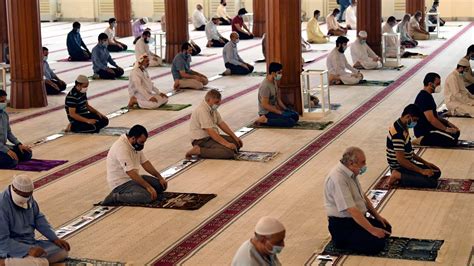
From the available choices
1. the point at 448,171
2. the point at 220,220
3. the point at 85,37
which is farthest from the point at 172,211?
the point at 85,37

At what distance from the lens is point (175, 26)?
1703cm

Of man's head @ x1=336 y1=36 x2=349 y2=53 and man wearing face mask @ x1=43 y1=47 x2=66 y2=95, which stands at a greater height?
man's head @ x1=336 y1=36 x2=349 y2=53

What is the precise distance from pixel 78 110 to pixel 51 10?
18.3 meters

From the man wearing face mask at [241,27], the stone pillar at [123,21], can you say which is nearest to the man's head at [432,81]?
the man wearing face mask at [241,27]

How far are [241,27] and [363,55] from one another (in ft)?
20.2

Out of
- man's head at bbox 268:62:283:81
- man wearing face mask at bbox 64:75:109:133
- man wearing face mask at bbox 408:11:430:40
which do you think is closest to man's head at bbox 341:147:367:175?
man's head at bbox 268:62:283:81

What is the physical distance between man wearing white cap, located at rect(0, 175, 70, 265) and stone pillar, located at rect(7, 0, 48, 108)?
649 cm

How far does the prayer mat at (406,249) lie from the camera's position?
242 inches

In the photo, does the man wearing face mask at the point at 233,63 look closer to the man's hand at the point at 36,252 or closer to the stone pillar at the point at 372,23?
the stone pillar at the point at 372,23

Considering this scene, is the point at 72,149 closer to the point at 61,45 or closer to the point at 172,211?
the point at 172,211

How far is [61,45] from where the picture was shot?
69.7ft

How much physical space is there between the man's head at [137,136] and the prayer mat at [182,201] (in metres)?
0.50

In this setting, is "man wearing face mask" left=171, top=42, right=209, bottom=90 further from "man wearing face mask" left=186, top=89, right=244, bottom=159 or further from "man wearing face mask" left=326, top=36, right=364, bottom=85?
"man wearing face mask" left=186, top=89, right=244, bottom=159

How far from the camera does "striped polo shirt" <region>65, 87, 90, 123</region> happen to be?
33.9 feet
